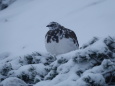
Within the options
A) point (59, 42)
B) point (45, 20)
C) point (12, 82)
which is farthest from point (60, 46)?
point (45, 20)

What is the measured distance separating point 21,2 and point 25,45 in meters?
5.17

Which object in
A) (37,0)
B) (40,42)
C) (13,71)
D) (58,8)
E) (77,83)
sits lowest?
(77,83)

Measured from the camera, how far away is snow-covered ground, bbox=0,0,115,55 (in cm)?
760

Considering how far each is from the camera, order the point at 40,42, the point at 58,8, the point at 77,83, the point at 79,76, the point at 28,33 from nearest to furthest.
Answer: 1. the point at 77,83
2. the point at 79,76
3. the point at 40,42
4. the point at 28,33
5. the point at 58,8

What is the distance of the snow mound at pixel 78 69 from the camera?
2707 mm

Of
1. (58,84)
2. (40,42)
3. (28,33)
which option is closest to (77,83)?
(58,84)

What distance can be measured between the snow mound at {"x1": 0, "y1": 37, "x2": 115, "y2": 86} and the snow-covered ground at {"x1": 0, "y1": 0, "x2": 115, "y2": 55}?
11.0ft

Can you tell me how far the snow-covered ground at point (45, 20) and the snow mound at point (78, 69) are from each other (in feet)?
11.0

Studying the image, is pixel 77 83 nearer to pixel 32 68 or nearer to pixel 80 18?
pixel 32 68

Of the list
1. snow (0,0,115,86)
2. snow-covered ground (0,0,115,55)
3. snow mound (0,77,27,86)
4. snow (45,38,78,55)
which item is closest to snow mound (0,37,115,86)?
snow (0,0,115,86)

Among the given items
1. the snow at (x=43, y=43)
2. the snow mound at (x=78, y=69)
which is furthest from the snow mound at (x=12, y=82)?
the snow mound at (x=78, y=69)

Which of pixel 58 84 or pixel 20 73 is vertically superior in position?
pixel 20 73

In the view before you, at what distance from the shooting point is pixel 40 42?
8.21 m

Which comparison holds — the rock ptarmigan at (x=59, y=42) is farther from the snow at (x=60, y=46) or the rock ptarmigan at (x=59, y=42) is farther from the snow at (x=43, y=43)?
the snow at (x=43, y=43)
